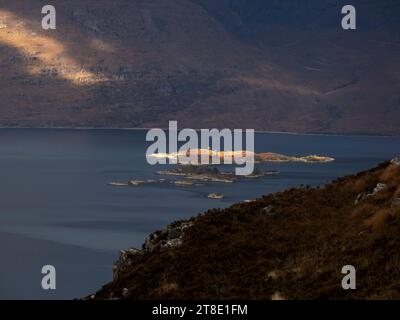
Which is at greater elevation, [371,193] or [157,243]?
[371,193]

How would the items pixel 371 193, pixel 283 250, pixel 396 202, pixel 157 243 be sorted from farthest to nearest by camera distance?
pixel 157 243, pixel 371 193, pixel 396 202, pixel 283 250

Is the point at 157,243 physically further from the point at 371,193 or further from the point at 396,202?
the point at 396,202

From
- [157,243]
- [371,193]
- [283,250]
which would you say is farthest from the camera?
[157,243]

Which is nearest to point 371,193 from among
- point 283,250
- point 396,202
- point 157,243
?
point 396,202

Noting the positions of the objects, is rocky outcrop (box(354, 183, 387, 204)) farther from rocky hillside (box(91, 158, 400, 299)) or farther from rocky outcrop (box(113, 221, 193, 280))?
rocky outcrop (box(113, 221, 193, 280))

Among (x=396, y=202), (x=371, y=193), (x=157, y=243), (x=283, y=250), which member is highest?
(x=371, y=193)

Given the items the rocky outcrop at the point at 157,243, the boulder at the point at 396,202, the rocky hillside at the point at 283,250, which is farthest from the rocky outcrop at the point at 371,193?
the rocky outcrop at the point at 157,243

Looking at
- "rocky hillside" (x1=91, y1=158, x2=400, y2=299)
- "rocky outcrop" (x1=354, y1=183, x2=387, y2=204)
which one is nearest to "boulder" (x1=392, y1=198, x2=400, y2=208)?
"rocky hillside" (x1=91, y1=158, x2=400, y2=299)

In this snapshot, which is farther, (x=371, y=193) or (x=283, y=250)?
(x=371, y=193)
